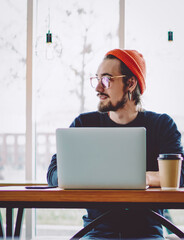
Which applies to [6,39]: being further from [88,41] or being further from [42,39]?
[88,41]

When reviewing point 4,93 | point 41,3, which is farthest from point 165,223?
point 41,3

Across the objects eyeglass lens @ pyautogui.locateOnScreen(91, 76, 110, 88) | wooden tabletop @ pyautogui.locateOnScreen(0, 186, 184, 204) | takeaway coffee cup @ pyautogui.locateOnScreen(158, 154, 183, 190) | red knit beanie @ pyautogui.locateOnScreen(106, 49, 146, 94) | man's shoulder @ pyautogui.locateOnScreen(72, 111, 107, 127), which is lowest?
wooden tabletop @ pyautogui.locateOnScreen(0, 186, 184, 204)

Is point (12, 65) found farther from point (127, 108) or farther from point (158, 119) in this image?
point (158, 119)

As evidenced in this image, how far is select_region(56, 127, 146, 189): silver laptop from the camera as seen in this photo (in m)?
1.08

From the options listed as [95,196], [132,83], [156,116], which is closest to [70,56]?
[132,83]

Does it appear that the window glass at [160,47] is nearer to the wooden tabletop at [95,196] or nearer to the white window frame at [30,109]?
the white window frame at [30,109]

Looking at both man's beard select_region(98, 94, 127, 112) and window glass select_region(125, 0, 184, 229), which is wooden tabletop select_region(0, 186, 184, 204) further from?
window glass select_region(125, 0, 184, 229)

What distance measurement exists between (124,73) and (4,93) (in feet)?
5.76

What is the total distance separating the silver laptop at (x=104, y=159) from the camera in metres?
1.08

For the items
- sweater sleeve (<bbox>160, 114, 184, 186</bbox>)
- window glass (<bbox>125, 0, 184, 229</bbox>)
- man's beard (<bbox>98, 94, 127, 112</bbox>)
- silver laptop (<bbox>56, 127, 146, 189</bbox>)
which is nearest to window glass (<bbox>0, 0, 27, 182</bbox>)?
window glass (<bbox>125, 0, 184, 229</bbox>)

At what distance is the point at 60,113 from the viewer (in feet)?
11.1

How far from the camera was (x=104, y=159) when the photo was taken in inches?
42.8

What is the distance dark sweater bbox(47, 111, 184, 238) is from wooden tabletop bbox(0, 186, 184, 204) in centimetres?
27

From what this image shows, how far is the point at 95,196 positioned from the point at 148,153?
876mm
